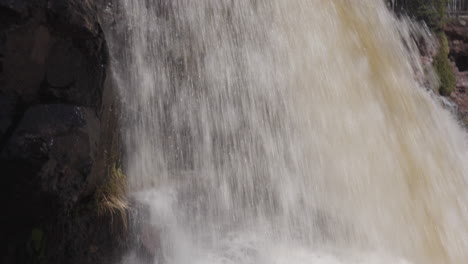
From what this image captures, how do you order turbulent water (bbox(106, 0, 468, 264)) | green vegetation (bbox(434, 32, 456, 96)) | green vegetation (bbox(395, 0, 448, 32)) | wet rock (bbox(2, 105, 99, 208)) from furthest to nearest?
green vegetation (bbox(395, 0, 448, 32)) < green vegetation (bbox(434, 32, 456, 96)) < turbulent water (bbox(106, 0, 468, 264)) < wet rock (bbox(2, 105, 99, 208))

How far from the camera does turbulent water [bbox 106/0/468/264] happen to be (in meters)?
4.13

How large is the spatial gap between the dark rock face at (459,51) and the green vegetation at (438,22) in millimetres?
378

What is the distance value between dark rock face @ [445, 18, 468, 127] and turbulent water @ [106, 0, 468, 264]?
4747mm

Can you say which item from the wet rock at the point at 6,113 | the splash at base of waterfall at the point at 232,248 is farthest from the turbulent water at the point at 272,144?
the wet rock at the point at 6,113

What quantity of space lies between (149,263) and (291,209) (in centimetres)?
149

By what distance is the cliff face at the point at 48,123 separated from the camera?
8.17ft

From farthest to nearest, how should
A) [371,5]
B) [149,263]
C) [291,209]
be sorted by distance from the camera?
[371,5] → [291,209] → [149,263]

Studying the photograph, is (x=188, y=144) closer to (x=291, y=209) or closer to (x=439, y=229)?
(x=291, y=209)

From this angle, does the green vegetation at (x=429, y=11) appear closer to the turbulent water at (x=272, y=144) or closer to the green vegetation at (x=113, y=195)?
the turbulent water at (x=272, y=144)

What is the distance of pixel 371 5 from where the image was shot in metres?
7.03

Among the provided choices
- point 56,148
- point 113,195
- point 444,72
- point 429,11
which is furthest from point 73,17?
point 429,11

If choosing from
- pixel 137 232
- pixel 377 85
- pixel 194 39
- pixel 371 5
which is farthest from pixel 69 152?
pixel 371 5

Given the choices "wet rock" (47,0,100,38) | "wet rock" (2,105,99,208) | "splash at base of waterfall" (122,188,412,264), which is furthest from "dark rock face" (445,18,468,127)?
"wet rock" (2,105,99,208)

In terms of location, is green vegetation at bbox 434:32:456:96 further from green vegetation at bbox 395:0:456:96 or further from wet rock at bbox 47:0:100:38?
wet rock at bbox 47:0:100:38
